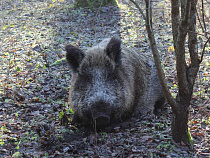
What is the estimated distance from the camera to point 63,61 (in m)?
9.85

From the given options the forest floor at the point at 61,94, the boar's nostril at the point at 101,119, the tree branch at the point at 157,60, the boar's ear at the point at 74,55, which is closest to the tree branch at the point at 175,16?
the forest floor at the point at 61,94

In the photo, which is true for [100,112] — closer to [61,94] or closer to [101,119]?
[101,119]

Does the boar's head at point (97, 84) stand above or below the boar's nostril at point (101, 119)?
above

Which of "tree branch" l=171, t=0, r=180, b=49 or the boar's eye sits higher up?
"tree branch" l=171, t=0, r=180, b=49

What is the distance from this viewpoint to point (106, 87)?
5.70 m

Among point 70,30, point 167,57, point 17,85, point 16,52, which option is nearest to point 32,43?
point 16,52

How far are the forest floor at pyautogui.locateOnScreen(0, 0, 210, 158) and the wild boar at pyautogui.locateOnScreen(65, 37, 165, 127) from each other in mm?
317

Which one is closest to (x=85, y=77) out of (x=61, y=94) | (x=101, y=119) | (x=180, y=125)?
(x=101, y=119)

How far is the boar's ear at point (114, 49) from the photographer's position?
6148mm

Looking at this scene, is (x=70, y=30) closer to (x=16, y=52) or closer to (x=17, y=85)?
(x=16, y=52)

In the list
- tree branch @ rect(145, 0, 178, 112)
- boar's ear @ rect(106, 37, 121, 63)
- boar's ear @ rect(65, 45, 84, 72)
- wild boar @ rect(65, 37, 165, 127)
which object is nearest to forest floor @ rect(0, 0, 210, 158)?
wild boar @ rect(65, 37, 165, 127)

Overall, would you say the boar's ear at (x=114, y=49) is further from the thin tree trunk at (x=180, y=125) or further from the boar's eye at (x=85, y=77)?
the thin tree trunk at (x=180, y=125)

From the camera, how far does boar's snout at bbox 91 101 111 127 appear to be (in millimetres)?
5301

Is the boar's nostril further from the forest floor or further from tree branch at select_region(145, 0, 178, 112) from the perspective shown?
tree branch at select_region(145, 0, 178, 112)
